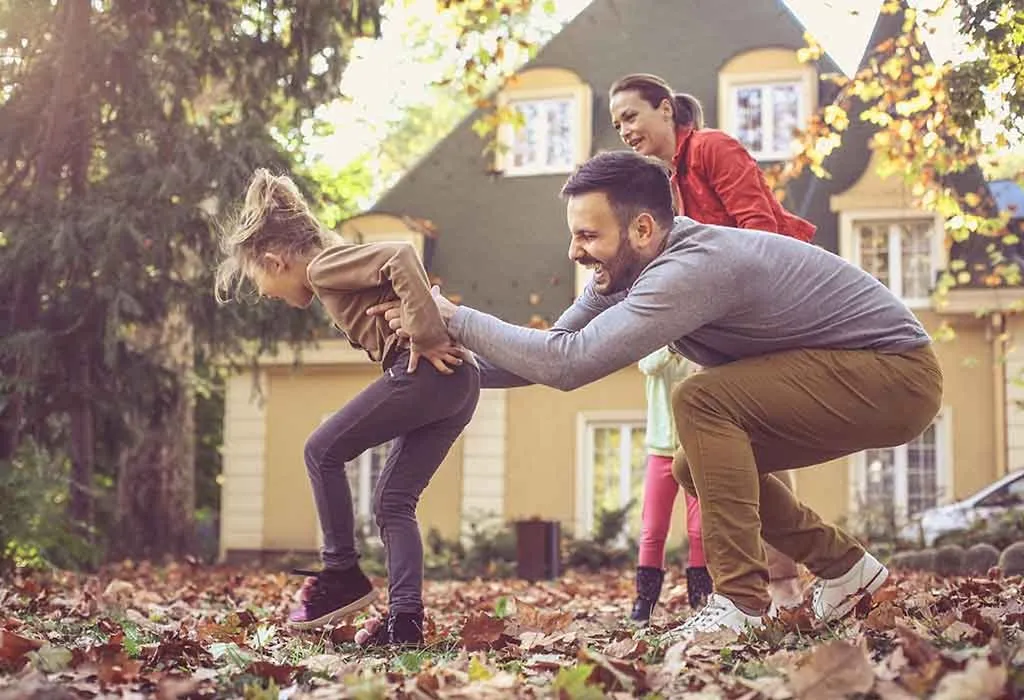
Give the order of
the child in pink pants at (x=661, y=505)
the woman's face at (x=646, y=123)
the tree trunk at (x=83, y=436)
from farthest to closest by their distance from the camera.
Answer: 1. the tree trunk at (x=83, y=436)
2. the child in pink pants at (x=661, y=505)
3. the woman's face at (x=646, y=123)

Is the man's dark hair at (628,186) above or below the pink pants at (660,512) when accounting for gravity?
above

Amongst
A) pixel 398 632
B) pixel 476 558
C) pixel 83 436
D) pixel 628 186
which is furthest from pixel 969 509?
pixel 628 186

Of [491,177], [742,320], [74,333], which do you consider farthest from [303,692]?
[491,177]

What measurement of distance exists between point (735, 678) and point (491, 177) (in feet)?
60.1

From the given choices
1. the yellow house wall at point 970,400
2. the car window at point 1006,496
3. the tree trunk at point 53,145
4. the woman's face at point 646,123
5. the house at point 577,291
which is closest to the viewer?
the woman's face at point 646,123

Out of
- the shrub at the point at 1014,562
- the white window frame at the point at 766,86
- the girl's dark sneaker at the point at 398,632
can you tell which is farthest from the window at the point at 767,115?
the girl's dark sneaker at the point at 398,632

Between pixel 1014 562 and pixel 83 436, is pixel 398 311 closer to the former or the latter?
Result: pixel 1014 562

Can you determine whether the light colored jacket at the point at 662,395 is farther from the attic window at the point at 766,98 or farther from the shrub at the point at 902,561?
the attic window at the point at 766,98

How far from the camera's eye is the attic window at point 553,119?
20.4m

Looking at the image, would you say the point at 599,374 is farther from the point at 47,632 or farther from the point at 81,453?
the point at 81,453

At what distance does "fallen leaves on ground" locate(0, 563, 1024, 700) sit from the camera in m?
2.91

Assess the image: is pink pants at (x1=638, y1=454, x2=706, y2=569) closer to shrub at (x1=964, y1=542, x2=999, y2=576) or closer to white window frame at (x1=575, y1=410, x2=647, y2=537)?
shrub at (x1=964, y1=542, x2=999, y2=576)

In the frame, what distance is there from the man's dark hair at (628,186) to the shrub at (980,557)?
771 cm

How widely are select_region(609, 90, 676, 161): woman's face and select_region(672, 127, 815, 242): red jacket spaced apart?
6 cm
